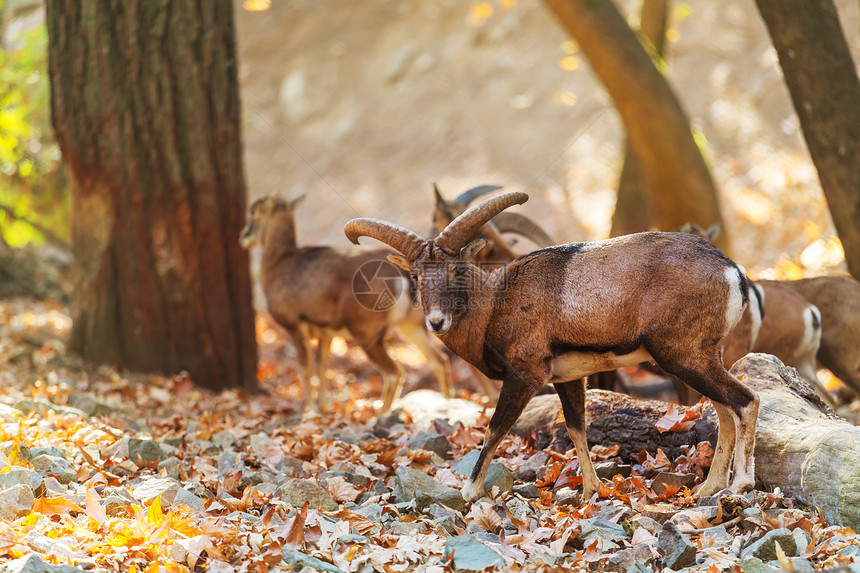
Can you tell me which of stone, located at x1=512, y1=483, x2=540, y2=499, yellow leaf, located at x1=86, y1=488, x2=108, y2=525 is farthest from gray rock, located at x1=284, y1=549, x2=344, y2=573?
stone, located at x1=512, y1=483, x2=540, y2=499

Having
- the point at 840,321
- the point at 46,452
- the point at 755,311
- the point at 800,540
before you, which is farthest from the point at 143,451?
the point at 840,321

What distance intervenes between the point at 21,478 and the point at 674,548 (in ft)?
13.3

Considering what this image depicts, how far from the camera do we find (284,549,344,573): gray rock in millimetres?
4562

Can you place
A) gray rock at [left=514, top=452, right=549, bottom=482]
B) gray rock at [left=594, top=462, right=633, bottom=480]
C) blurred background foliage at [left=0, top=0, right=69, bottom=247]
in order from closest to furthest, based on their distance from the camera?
gray rock at [left=594, top=462, right=633, bottom=480], gray rock at [left=514, top=452, right=549, bottom=482], blurred background foliage at [left=0, top=0, right=69, bottom=247]

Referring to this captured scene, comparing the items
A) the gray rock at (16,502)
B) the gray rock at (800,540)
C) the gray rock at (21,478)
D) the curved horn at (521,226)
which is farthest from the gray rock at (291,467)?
the curved horn at (521,226)

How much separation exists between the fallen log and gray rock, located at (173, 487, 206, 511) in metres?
2.86

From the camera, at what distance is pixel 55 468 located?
5750 mm

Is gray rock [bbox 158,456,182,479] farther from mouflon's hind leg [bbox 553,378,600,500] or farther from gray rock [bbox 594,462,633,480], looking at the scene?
gray rock [bbox 594,462,633,480]

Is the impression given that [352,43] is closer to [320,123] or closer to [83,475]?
[320,123]

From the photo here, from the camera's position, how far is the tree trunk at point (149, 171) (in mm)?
10031

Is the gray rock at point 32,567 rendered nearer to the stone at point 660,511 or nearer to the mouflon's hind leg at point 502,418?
the mouflon's hind leg at point 502,418

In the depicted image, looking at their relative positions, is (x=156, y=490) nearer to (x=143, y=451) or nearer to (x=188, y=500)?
(x=188, y=500)

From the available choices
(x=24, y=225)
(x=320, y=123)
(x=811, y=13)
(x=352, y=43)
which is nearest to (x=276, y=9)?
(x=352, y=43)

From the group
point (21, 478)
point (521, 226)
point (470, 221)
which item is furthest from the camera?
point (521, 226)
